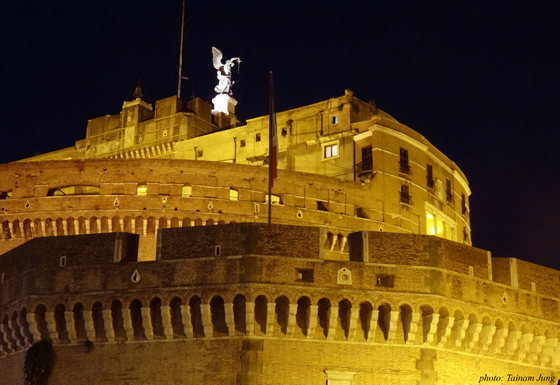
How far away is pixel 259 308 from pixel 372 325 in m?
2.81

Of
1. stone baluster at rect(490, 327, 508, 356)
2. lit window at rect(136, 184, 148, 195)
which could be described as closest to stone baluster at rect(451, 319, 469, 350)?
stone baluster at rect(490, 327, 508, 356)

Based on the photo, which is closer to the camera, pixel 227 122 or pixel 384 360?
pixel 384 360

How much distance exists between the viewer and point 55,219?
1497 inches

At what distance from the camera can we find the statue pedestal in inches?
2376

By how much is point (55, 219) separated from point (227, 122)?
72.2 ft

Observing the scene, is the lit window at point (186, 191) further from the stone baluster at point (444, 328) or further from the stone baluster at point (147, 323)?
the stone baluster at point (444, 328)

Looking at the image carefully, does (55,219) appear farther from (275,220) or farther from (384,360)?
(384,360)

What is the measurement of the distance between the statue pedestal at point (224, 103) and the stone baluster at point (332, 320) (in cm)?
3879

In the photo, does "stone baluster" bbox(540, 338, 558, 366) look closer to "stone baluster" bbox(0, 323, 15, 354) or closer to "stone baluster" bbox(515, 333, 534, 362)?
"stone baluster" bbox(515, 333, 534, 362)

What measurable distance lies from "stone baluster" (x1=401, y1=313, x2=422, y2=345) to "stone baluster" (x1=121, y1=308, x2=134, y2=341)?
683 centimetres

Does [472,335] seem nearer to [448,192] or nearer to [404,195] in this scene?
[404,195]

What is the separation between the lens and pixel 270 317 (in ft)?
71.8

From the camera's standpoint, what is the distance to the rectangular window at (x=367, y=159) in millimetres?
43906

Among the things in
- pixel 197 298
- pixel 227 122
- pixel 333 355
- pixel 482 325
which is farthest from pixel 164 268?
pixel 227 122
